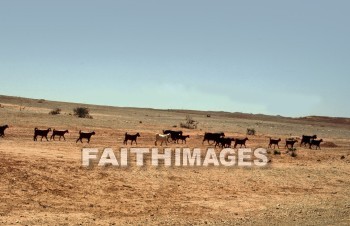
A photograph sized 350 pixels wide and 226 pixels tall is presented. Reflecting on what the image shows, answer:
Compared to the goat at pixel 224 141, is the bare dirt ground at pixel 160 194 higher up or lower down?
lower down

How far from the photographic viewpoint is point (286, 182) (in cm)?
2291

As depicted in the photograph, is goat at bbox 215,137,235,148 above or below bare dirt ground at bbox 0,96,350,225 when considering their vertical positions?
above

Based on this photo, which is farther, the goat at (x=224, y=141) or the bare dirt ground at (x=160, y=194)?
the goat at (x=224, y=141)

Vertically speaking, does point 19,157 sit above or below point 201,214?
above

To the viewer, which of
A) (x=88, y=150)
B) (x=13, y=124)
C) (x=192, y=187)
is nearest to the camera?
(x=192, y=187)

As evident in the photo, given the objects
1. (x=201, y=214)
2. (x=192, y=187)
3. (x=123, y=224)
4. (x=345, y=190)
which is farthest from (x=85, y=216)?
(x=345, y=190)

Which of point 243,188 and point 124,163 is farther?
point 124,163

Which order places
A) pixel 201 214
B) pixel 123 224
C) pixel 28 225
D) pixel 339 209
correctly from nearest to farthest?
pixel 28 225
pixel 123 224
pixel 201 214
pixel 339 209

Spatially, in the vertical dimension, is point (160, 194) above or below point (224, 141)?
below

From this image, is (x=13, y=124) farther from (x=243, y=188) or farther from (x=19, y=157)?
(x=243, y=188)

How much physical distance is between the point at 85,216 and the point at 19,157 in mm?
7130

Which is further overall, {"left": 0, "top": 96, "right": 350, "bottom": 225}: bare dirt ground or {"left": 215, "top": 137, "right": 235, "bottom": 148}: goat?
{"left": 215, "top": 137, "right": 235, "bottom": 148}: goat

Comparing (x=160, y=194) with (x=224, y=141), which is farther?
(x=224, y=141)

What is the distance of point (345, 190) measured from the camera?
2231cm
